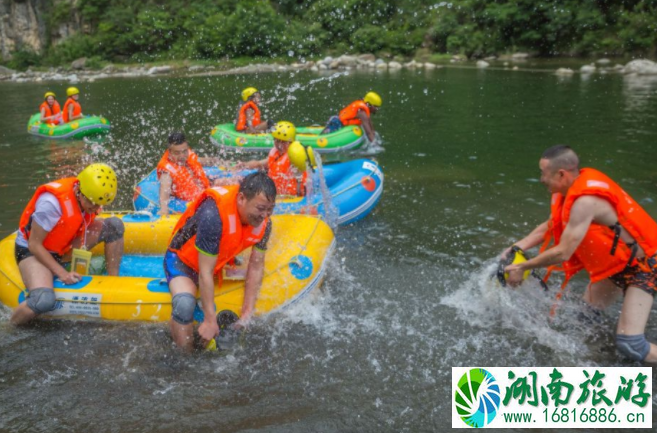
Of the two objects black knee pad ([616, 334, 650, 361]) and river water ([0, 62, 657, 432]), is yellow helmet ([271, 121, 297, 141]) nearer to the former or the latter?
river water ([0, 62, 657, 432])

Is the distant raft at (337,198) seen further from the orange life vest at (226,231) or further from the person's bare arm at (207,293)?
the person's bare arm at (207,293)

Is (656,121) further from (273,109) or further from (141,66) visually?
(141,66)

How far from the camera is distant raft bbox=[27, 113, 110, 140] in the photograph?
14.5 metres

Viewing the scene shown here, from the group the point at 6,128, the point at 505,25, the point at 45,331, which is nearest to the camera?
the point at 45,331

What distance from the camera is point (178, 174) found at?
746 cm

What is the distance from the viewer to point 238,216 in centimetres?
461

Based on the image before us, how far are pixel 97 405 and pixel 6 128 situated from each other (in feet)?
49.3

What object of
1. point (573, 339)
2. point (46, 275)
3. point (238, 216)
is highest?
point (238, 216)

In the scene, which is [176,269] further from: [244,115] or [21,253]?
[244,115]

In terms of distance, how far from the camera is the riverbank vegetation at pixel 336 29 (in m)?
28.8

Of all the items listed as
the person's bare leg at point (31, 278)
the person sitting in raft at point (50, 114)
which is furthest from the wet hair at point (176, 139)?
the person sitting in raft at point (50, 114)

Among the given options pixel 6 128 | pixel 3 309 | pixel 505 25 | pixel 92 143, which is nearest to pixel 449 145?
pixel 92 143

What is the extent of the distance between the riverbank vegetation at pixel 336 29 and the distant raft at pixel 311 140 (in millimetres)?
21112

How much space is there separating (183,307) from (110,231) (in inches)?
57.5
